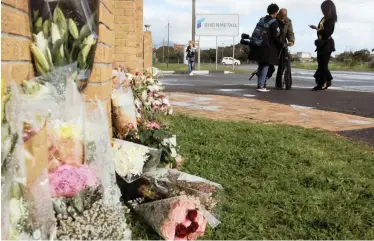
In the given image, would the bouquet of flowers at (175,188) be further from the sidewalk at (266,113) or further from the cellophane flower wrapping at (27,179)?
the sidewalk at (266,113)

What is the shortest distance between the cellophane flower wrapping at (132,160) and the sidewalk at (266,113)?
3.20m

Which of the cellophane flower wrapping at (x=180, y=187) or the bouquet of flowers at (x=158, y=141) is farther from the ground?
the bouquet of flowers at (x=158, y=141)

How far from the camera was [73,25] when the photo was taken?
7.97 ft

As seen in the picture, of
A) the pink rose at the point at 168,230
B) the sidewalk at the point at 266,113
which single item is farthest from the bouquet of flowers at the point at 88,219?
the sidewalk at the point at 266,113

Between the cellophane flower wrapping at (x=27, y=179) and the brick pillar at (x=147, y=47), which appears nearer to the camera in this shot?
the cellophane flower wrapping at (x=27, y=179)

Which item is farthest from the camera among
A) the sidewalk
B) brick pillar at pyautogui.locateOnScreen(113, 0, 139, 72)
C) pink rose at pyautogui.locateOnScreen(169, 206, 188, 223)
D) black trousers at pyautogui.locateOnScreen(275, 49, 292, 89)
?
black trousers at pyautogui.locateOnScreen(275, 49, 292, 89)

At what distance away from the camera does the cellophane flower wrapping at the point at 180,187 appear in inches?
104

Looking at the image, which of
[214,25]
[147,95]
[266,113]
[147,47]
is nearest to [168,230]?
[147,95]

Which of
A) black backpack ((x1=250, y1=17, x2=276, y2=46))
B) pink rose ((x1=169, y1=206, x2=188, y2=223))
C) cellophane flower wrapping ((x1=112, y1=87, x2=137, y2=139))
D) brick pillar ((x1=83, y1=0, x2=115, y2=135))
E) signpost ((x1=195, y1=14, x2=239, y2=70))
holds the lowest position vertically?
pink rose ((x1=169, y1=206, x2=188, y2=223))

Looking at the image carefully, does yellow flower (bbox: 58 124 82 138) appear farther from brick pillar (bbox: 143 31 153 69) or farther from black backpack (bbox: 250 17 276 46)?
black backpack (bbox: 250 17 276 46)

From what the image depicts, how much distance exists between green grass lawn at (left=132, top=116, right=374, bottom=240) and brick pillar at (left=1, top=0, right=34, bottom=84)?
3.22 ft

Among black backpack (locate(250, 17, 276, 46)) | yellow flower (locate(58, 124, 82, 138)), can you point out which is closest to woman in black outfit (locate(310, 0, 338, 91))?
black backpack (locate(250, 17, 276, 46))

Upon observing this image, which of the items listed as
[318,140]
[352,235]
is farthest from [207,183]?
[318,140]

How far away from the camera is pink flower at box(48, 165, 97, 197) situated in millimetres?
2064
